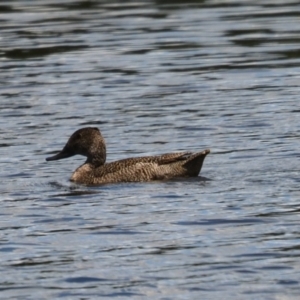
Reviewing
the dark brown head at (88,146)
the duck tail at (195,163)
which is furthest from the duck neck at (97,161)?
the duck tail at (195,163)

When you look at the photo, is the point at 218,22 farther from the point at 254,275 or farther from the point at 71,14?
the point at 254,275

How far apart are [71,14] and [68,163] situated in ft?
55.9

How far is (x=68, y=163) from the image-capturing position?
62.2 feet

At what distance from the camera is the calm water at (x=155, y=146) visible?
38.5ft

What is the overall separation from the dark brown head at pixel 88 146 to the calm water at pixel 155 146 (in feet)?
0.99

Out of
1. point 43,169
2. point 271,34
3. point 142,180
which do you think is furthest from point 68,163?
point 271,34

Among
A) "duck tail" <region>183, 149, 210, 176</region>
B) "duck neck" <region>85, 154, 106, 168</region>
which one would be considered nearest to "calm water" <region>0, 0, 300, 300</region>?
"duck tail" <region>183, 149, 210, 176</region>

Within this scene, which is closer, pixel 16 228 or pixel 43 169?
pixel 16 228

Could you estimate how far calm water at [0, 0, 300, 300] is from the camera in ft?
38.5

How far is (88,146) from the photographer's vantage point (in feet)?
58.3

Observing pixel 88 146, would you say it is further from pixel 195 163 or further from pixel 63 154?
pixel 195 163

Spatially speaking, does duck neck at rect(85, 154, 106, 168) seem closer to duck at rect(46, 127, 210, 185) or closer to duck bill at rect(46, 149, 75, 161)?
duck at rect(46, 127, 210, 185)

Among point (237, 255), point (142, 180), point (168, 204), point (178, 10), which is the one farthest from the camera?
point (178, 10)

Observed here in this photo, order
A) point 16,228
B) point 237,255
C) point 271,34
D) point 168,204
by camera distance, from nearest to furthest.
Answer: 1. point 237,255
2. point 16,228
3. point 168,204
4. point 271,34
